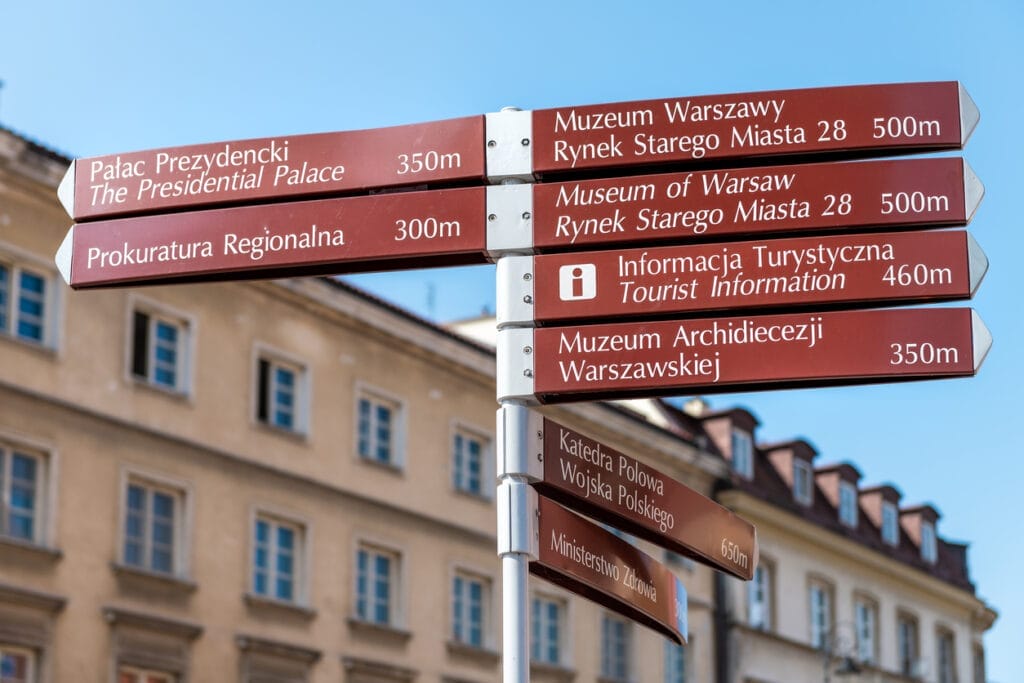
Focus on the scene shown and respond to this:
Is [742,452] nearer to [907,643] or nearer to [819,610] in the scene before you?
[819,610]

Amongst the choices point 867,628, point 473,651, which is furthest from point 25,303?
point 867,628

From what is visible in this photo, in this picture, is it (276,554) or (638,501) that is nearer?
(638,501)

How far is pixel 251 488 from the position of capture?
26.3 meters

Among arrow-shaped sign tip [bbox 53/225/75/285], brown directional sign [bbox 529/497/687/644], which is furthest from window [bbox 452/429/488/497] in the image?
arrow-shaped sign tip [bbox 53/225/75/285]

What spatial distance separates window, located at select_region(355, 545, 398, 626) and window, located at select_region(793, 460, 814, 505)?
47.9 feet

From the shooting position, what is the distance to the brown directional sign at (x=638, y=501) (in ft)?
19.9

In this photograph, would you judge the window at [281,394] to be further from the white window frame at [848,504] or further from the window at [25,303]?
the white window frame at [848,504]

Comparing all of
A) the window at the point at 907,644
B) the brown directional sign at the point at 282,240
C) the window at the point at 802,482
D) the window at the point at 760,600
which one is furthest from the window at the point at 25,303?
the window at the point at 907,644

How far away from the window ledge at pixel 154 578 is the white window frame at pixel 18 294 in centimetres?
300

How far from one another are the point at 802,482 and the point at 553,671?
12.1 metres

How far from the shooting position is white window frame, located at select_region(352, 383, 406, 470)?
1129 inches

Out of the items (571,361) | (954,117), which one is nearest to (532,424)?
(571,361)

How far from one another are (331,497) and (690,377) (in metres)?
22.3

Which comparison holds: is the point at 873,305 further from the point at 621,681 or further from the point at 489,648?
the point at 621,681
